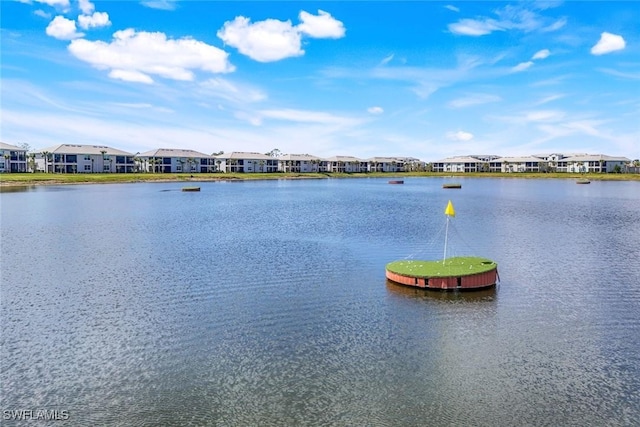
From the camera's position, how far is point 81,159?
578 ft

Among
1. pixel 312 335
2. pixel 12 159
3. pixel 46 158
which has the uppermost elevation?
pixel 46 158

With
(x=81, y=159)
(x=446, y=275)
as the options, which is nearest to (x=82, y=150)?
(x=81, y=159)

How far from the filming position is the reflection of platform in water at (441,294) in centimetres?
2739

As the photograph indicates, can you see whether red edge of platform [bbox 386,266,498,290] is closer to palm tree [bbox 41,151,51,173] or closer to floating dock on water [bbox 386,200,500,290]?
floating dock on water [bbox 386,200,500,290]

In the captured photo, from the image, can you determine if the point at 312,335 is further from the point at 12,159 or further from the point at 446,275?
the point at 12,159

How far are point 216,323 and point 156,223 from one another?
39.9 metres

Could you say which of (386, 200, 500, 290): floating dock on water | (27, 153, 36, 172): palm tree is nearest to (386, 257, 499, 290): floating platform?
(386, 200, 500, 290): floating dock on water

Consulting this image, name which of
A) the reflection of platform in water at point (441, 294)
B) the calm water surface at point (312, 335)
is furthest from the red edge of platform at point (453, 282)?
the calm water surface at point (312, 335)

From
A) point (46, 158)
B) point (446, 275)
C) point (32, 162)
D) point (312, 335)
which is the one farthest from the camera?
point (32, 162)

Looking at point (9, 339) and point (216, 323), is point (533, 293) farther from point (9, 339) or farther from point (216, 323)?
point (9, 339)

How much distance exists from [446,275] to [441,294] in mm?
1145

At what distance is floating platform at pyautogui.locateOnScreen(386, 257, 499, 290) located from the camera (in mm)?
28391

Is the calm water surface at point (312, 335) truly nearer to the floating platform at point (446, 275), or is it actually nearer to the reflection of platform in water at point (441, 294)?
the reflection of platform in water at point (441, 294)

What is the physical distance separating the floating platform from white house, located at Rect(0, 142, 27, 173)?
573ft
